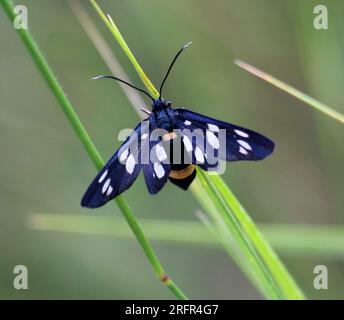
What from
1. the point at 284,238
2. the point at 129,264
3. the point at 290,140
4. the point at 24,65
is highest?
the point at 24,65

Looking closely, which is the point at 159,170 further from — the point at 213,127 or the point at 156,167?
the point at 213,127

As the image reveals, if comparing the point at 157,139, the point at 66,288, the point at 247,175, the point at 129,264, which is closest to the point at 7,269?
the point at 66,288

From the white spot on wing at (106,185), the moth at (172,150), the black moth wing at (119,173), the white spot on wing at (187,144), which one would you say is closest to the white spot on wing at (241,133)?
the moth at (172,150)

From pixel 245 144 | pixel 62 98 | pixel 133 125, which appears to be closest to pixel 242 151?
pixel 245 144

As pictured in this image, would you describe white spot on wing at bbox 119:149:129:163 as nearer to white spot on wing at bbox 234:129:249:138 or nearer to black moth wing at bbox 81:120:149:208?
black moth wing at bbox 81:120:149:208

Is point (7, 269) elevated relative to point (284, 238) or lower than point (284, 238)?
elevated

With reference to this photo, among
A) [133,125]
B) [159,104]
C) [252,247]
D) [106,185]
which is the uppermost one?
[133,125]

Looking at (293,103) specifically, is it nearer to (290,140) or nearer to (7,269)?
(290,140)
